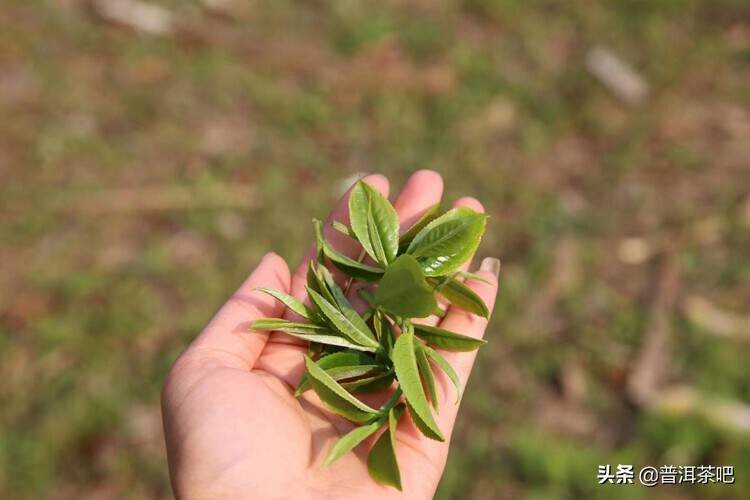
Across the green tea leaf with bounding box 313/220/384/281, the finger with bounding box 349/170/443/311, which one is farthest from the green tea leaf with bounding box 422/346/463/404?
the finger with bounding box 349/170/443/311

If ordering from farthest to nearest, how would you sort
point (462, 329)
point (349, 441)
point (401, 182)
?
point (401, 182)
point (462, 329)
point (349, 441)

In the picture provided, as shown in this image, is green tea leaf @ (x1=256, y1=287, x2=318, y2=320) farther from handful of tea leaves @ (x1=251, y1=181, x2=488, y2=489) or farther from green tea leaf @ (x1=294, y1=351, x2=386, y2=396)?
green tea leaf @ (x1=294, y1=351, x2=386, y2=396)

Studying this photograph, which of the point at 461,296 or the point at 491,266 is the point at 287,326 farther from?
the point at 491,266

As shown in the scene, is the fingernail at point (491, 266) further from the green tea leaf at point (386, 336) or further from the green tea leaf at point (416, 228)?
the green tea leaf at point (386, 336)

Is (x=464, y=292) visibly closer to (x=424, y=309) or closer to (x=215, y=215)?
(x=424, y=309)

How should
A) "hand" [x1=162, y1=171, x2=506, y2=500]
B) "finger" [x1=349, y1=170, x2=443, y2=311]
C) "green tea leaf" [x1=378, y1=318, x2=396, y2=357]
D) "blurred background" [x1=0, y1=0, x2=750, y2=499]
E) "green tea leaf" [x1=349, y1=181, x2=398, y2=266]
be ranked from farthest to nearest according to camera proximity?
1. "blurred background" [x1=0, y1=0, x2=750, y2=499]
2. "finger" [x1=349, y1=170, x2=443, y2=311]
3. "green tea leaf" [x1=349, y1=181, x2=398, y2=266]
4. "green tea leaf" [x1=378, y1=318, x2=396, y2=357]
5. "hand" [x1=162, y1=171, x2=506, y2=500]

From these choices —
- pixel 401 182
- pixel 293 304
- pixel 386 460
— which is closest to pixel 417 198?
pixel 293 304

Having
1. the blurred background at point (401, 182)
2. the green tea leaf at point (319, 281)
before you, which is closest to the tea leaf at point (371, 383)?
the green tea leaf at point (319, 281)
